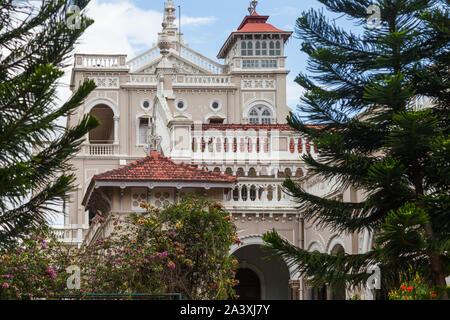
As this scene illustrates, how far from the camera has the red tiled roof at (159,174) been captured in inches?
803

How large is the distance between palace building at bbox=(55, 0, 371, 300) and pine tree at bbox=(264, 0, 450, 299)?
103cm

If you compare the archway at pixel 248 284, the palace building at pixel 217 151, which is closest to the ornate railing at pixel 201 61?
the palace building at pixel 217 151

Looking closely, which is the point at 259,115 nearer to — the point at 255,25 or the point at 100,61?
the point at 255,25

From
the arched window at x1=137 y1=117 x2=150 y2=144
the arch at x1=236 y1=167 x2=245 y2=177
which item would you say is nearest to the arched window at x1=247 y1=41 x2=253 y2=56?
the arched window at x1=137 y1=117 x2=150 y2=144

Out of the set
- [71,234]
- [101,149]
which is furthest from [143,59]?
[71,234]

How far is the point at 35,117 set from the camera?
29.3ft

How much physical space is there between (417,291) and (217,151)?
13.4 metres

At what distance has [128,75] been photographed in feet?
150

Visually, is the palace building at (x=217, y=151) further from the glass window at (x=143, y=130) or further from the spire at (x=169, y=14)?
the spire at (x=169, y=14)

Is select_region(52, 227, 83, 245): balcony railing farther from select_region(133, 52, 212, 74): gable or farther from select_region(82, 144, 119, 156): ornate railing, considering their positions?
select_region(133, 52, 212, 74): gable

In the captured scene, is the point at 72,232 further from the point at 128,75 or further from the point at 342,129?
the point at 342,129

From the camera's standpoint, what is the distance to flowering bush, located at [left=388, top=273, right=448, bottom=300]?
1109 centimetres

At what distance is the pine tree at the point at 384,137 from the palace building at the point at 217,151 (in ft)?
3.39
